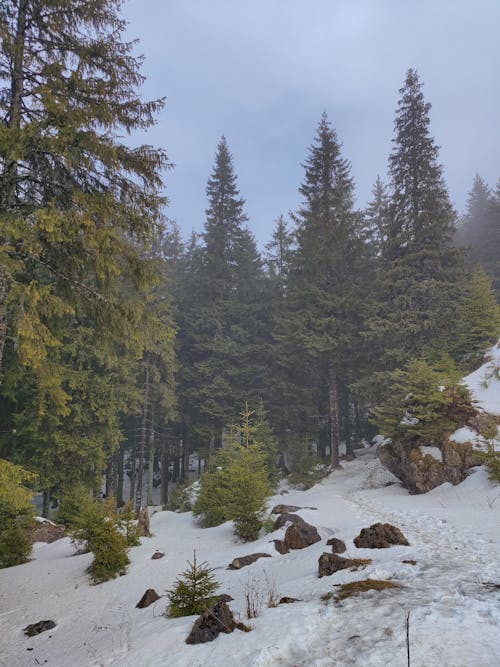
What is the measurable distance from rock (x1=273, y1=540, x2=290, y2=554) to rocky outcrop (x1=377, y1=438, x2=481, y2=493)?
23.1 ft

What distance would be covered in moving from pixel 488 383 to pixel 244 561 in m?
12.6

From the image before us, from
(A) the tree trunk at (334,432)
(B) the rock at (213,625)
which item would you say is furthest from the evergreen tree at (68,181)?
(A) the tree trunk at (334,432)

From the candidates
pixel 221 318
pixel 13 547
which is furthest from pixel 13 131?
pixel 221 318

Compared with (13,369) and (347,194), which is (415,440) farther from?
(347,194)

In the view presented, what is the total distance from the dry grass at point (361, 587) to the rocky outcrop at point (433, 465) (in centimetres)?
860

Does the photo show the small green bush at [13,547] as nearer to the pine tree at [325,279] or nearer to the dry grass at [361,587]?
the dry grass at [361,587]

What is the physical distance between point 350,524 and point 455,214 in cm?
1836

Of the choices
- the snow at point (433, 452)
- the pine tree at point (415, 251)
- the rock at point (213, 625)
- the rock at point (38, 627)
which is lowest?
the rock at point (38, 627)

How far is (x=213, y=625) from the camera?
410 cm

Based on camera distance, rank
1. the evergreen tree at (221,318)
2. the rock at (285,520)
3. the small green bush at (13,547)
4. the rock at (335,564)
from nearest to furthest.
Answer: the rock at (335,564), the rock at (285,520), the small green bush at (13,547), the evergreen tree at (221,318)

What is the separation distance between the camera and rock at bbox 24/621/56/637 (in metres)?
6.27

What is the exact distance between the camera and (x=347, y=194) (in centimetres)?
Answer: 2772

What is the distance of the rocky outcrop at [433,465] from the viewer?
12.4 m

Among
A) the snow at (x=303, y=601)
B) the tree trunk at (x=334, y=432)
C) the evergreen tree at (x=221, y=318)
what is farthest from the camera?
the evergreen tree at (x=221, y=318)
